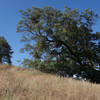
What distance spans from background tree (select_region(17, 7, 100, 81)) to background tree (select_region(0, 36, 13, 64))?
1727cm

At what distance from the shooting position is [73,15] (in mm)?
16156

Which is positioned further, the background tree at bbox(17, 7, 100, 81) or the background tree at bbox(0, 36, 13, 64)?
the background tree at bbox(0, 36, 13, 64)

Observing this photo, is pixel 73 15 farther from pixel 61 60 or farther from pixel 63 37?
pixel 61 60

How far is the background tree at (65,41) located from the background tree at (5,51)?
17272 mm

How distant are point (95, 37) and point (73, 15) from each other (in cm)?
430

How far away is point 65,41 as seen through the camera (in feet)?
52.5

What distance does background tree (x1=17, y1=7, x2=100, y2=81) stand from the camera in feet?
51.6

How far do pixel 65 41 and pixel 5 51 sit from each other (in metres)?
21.4

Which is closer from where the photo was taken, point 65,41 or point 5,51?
point 65,41

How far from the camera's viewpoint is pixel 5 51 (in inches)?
1277

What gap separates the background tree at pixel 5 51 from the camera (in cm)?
3200

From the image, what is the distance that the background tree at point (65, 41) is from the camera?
15742 mm

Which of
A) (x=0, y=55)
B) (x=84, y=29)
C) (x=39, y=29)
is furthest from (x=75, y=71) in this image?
(x=0, y=55)

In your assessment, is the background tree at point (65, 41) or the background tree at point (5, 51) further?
the background tree at point (5, 51)
